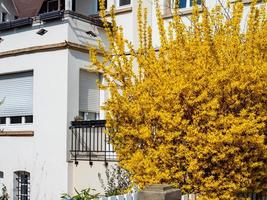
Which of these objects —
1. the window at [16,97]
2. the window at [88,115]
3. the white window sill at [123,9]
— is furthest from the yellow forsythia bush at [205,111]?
the white window sill at [123,9]

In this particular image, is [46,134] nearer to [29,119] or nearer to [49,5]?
[29,119]

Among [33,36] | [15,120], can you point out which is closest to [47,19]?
[33,36]

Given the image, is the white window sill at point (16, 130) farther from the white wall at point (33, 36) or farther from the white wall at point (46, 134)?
the white wall at point (33, 36)

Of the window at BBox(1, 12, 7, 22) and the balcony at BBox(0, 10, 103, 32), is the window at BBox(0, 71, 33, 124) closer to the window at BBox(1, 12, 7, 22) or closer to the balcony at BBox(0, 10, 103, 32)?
the balcony at BBox(0, 10, 103, 32)

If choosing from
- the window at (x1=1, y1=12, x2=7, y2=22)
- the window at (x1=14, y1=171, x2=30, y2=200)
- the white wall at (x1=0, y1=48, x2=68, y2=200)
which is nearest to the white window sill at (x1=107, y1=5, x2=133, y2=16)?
the white wall at (x1=0, y1=48, x2=68, y2=200)

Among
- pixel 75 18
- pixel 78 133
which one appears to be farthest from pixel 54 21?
pixel 78 133

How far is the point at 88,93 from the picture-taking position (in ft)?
47.1

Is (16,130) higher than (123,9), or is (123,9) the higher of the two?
(123,9)

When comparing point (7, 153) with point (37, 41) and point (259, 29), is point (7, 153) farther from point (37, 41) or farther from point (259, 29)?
point (259, 29)

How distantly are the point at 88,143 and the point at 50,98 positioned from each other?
5.42 ft

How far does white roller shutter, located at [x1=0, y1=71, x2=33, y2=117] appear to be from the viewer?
14.4 meters

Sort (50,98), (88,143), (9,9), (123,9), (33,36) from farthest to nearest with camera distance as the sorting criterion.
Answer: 1. (9,9)
2. (123,9)
3. (33,36)
4. (50,98)
5. (88,143)

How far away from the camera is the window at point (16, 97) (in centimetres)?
1435

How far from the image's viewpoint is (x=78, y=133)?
43.9 ft
